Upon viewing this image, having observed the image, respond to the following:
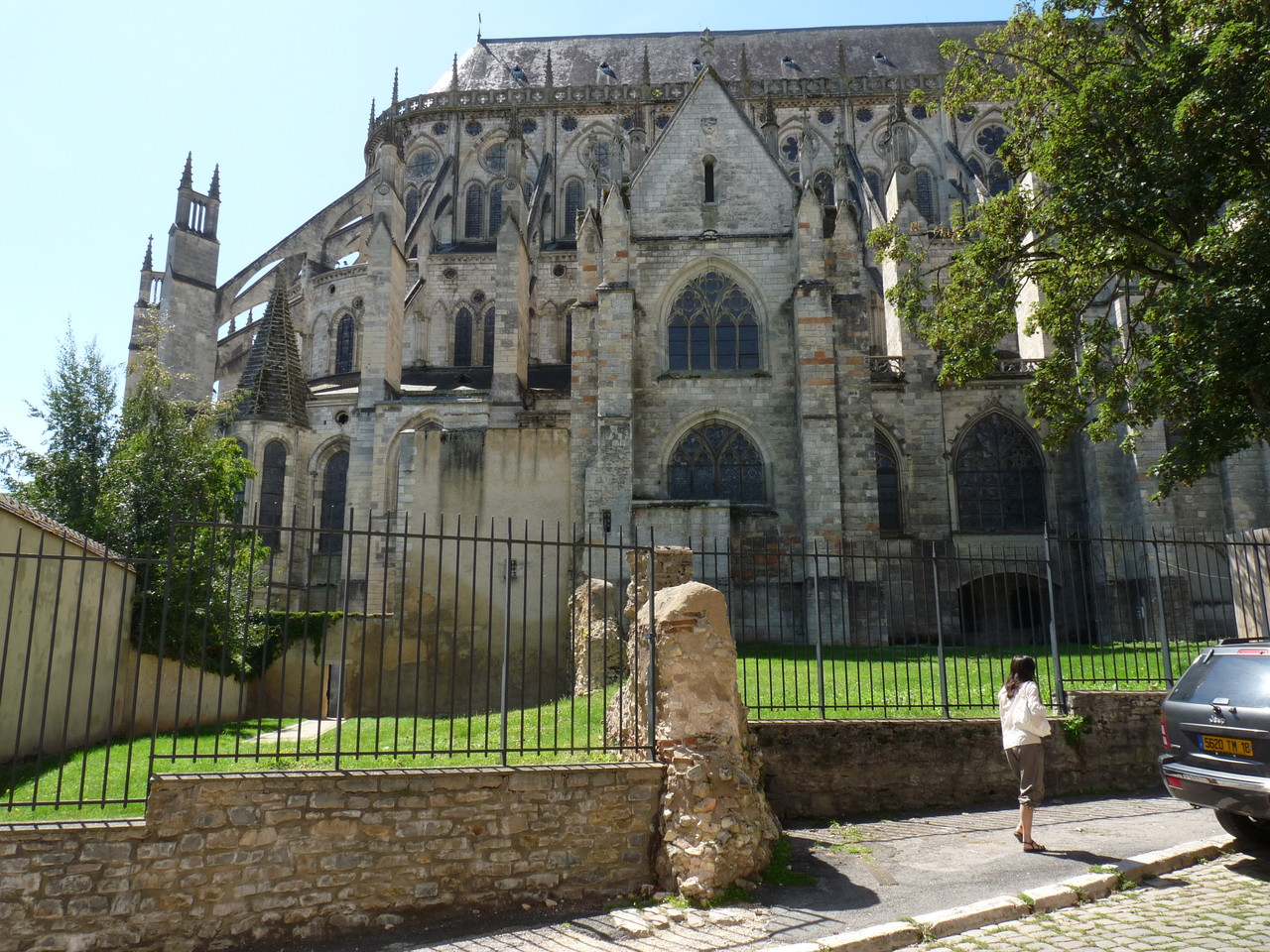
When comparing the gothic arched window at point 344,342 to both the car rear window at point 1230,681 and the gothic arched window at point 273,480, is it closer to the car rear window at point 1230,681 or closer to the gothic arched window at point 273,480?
the gothic arched window at point 273,480

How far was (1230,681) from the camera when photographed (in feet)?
21.8

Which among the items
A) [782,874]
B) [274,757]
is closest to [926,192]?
[782,874]

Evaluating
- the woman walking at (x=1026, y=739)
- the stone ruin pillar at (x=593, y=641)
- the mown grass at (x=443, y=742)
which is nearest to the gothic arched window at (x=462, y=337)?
the mown grass at (x=443, y=742)

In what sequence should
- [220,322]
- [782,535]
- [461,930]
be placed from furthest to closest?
[220,322], [782,535], [461,930]

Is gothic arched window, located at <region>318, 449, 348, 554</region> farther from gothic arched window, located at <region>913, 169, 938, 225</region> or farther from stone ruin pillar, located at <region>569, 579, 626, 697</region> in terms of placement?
gothic arched window, located at <region>913, 169, 938, 225</region>

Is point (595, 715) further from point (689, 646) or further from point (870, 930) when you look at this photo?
point (870, 930)

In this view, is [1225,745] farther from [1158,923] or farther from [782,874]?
[782,874]

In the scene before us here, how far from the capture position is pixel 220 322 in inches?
1217

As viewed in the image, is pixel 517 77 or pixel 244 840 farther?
pixel 517 77

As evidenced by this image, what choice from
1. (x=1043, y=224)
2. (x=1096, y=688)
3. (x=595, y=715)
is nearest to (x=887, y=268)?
(x=1043, y=224)

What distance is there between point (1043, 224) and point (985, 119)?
1024 inches

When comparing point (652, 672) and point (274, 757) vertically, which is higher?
point (652, 672)

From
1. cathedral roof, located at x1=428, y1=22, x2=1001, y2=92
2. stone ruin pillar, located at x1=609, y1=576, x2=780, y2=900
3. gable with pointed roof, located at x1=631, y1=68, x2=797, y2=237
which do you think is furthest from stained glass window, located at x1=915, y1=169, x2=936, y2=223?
stone ruin pillar, located at x1=609, y1=576, x2=780, y2=900

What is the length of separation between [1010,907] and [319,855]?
4.41m
